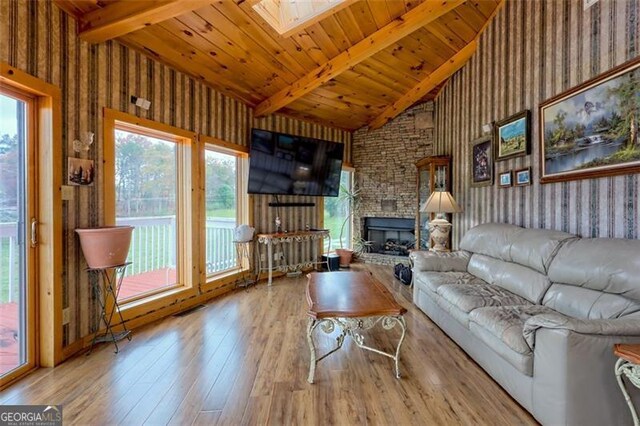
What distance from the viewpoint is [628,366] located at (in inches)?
53.5

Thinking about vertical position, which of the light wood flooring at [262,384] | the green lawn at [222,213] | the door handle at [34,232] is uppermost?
the green lawn at [222,213]

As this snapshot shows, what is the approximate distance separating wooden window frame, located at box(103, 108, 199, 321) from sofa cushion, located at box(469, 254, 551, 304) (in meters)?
3.38

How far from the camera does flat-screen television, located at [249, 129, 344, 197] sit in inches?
179

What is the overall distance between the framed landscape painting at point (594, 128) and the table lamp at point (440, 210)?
52.3 inches

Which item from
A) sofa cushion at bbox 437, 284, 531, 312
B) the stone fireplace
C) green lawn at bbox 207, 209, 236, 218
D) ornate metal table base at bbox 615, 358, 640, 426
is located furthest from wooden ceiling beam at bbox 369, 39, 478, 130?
ornate metal table base at bbox 615, 358, 640, 426

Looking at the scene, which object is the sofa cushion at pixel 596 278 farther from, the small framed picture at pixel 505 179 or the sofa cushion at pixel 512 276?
the small framed picture at pixel 505 179

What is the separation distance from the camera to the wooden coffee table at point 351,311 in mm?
2066

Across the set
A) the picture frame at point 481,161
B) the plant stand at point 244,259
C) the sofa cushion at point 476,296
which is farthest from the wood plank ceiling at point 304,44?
the sofa cushion at point 476,296

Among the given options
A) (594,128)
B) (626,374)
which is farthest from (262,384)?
(594,128)

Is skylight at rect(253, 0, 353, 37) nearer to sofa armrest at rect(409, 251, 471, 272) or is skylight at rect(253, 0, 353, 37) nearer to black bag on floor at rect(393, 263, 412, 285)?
sofa armrest at rect(409, 251, 471, 272)

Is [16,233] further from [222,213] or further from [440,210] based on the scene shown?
[440,210]

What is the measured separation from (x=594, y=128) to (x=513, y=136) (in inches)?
38.3

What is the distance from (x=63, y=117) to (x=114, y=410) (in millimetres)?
2192

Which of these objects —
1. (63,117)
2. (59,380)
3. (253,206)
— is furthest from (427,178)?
(59,380)
